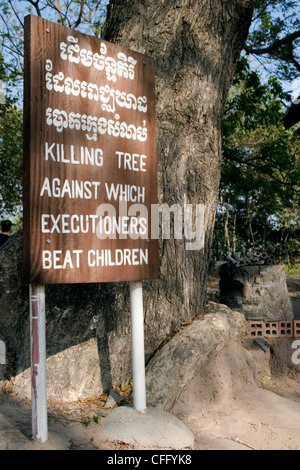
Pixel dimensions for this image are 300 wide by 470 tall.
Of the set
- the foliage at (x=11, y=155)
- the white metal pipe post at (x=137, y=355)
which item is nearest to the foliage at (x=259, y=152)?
the foliage at (x=11, y=155)

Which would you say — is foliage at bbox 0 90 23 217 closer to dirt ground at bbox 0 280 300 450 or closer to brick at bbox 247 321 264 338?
brick at bbox 247 321 264 338

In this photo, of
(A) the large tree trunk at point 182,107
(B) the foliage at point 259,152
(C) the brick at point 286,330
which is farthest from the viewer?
(B) the foliage at point 259,152

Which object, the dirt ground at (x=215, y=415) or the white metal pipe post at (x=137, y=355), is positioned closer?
the dirt ground at (x=215, y=415)

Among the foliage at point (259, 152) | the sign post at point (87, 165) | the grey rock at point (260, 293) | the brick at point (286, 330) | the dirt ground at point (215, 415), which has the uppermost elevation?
the foliage at point (259, 152)

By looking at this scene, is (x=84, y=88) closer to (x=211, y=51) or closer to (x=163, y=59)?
(x=163, y=59)

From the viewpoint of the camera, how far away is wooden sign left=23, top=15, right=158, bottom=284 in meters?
2.79

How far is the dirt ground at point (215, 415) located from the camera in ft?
9.63

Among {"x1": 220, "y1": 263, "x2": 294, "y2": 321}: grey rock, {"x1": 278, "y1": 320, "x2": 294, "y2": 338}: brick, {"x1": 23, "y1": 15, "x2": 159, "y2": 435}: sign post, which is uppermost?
{"x1": 23, "y1": 15, "x2": 159, "y2": 435}: sign post

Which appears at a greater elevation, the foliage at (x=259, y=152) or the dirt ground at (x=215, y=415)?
the foliage at (x=259, y=152)

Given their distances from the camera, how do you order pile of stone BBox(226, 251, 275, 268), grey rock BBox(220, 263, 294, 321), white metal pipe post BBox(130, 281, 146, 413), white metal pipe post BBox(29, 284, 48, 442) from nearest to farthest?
1. white metal pipe post BBox(29, 284, 48, 442)
2. white metal pipe post BBox(130, 281, 146, 413)
3. grey rock BBox(220, 263, 294, 321)
4. pile of stone BBox(226, 251, 275, 268)

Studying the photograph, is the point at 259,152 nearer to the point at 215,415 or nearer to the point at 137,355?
the point at 215,415

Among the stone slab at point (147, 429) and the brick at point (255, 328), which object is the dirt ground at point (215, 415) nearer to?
the stone slab at point (147, 429)

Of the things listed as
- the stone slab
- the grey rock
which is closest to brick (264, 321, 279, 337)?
the grey rock

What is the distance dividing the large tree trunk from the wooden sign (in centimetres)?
74
